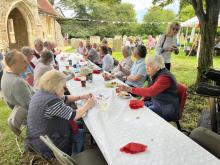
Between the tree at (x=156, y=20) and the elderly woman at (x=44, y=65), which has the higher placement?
the tree at (x=156, y=20)

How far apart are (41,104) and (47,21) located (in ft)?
67.1

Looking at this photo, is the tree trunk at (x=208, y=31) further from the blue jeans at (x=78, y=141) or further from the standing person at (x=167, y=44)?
the blue jeans at (x=78, y=141)

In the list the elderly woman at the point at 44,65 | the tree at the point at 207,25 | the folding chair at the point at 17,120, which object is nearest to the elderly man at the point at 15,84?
the folding chair at the point at 17,120

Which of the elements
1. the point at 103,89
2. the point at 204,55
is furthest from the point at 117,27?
the point at 103,89

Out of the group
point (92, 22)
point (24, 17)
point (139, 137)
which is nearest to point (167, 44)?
point (139, 137)

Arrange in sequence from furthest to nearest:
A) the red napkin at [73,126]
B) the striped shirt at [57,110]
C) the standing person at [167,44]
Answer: the standing person at [167,44] < the red napkin at [73,126] < the striped shirt at [57,110]

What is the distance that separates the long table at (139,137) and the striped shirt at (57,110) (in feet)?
0.85

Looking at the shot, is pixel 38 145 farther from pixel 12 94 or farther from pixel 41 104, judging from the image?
pixel 12 94

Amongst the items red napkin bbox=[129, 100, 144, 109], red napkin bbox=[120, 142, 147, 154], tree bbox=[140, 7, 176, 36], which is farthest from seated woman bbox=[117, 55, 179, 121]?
tree bbox=[140, 7, 176, 36]

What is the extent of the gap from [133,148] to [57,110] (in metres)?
0.90

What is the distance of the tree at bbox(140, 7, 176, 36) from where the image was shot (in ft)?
124

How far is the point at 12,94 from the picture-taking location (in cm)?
307

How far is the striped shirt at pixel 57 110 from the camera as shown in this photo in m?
2.34

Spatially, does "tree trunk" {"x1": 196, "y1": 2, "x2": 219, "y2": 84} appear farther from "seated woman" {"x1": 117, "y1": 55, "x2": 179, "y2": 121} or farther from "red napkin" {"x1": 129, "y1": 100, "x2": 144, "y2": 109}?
"red napkin" {"x1": 129, "y1": 100, "x2": 144, "y2": 109}
